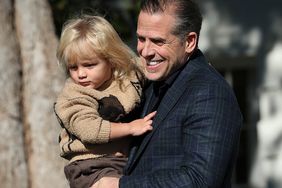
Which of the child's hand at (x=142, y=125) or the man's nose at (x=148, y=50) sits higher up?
the man's nose at (x=148, y=50)

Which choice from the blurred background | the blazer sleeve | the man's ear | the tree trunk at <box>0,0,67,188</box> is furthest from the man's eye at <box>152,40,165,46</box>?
the tree trunk at <box>0,0,67,188</box>

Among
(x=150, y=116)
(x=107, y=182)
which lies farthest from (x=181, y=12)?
(x=107, y=182)

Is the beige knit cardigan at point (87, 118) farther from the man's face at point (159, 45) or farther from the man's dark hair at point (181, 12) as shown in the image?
the man's dark hair at point (181, 12)

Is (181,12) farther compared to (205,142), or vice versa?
(181,12)

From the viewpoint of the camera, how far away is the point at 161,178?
3332 mm

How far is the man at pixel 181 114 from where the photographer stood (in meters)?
3.29

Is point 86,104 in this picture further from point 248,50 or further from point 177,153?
point 248,50

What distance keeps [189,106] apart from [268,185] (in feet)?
17.6

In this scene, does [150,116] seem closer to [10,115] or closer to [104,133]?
[104,133]

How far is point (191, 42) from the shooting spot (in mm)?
3543

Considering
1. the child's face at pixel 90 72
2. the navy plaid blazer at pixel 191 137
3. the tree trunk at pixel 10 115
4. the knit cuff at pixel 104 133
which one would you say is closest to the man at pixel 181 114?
the navy plaid blazer at pixel 191 137

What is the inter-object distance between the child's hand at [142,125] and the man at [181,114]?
0.03 metres

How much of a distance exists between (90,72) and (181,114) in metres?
0.62

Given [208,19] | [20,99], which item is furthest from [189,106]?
[208,19]
